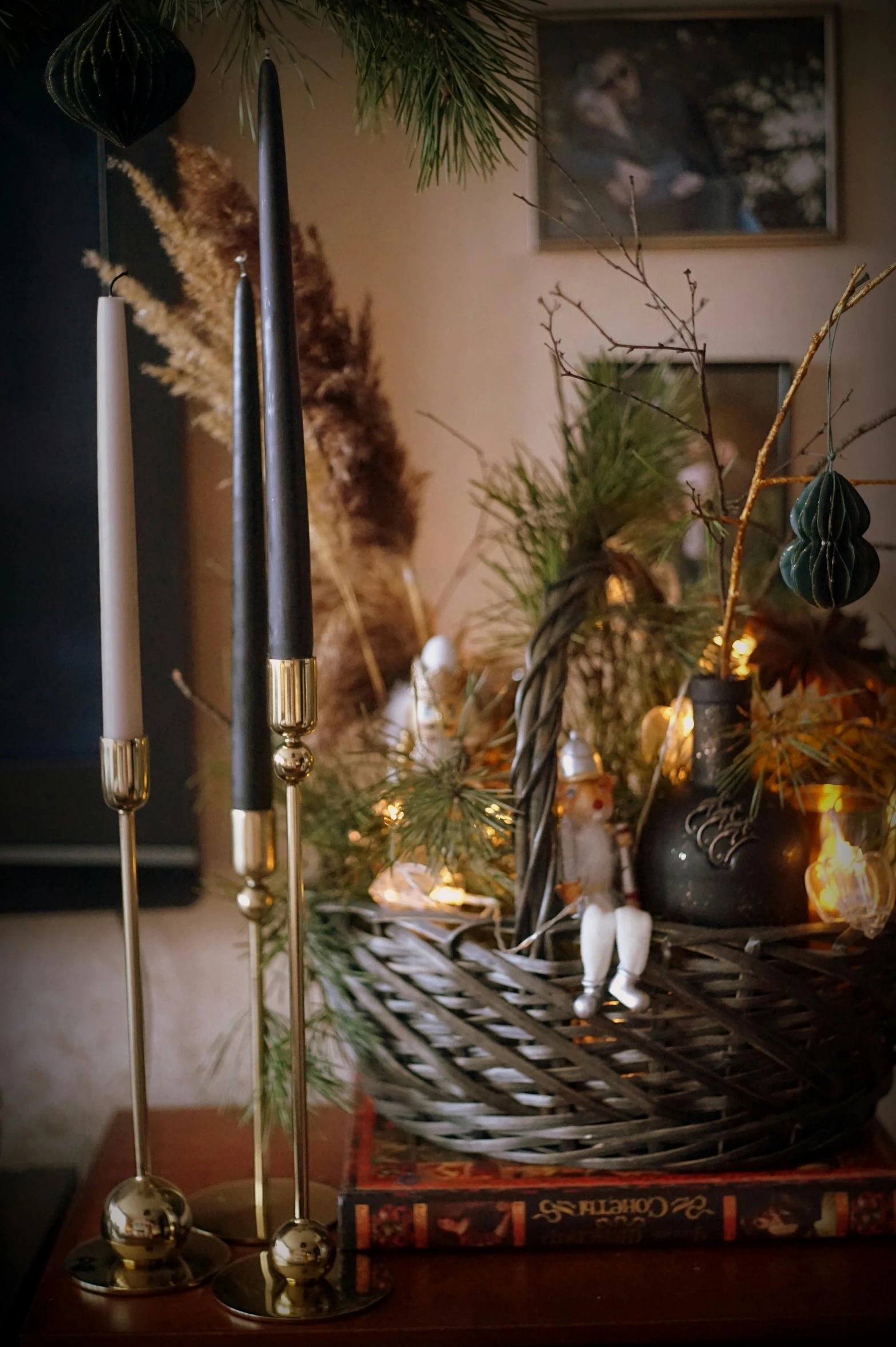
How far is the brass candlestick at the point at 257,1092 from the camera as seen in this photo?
23.3 inches

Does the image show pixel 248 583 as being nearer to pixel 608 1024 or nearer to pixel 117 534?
pixel 117 534

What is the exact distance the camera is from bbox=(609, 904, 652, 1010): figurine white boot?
0.54 metres

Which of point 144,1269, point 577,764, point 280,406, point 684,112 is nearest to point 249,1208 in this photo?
point 144,1269

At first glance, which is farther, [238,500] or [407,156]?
[407,156]

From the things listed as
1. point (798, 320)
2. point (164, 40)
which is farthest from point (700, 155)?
point (164, 40)

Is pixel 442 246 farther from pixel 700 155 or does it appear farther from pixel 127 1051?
pixel 127 1051

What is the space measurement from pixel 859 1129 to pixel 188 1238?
1.10ft

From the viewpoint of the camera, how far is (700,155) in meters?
0.74

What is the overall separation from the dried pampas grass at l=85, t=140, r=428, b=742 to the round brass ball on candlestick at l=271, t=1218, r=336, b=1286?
11.7 inches

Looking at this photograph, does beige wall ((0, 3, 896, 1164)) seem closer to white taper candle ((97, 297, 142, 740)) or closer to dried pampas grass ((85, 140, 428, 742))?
dried pampas grass ((85, 140, 428, 742))

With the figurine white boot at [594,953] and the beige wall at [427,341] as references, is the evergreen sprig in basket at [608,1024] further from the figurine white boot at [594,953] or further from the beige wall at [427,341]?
the beige wall at [427,341]

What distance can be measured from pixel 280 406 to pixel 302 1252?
36 cm

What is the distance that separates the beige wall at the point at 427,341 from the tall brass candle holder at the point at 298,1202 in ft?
0.90

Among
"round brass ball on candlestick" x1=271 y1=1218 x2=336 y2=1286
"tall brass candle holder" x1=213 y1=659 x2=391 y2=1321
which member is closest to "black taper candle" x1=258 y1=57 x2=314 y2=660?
"tall brass candle holder" x1=213 y1=659 x2=391 y2=1321
